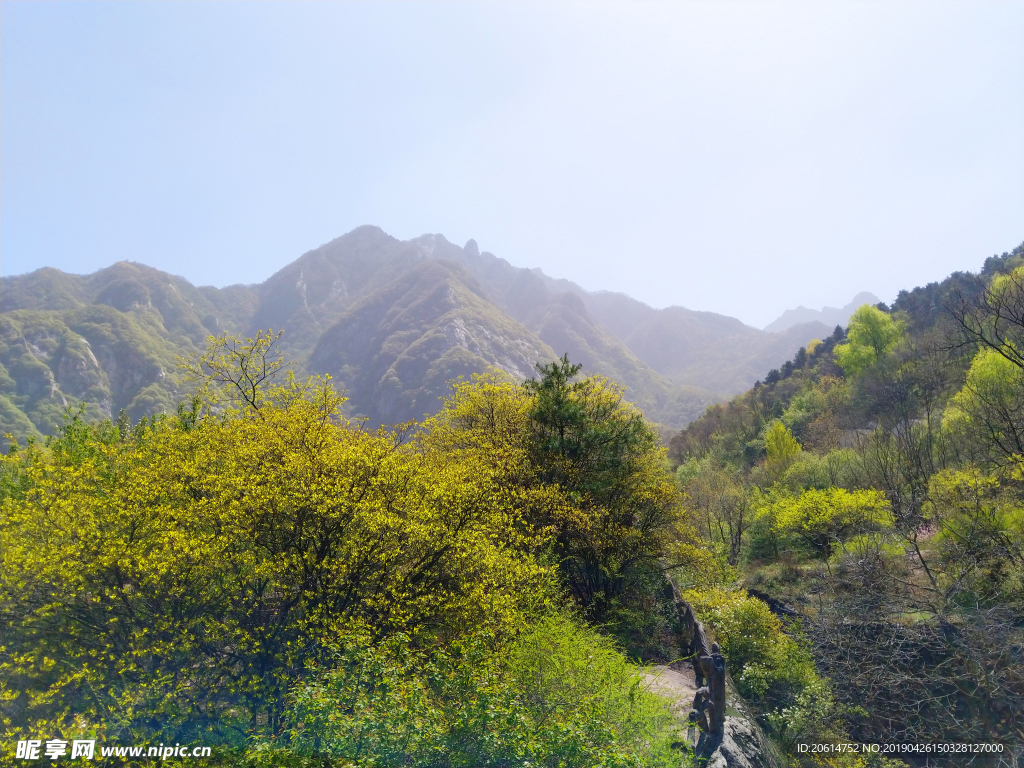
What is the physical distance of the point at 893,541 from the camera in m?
20.0

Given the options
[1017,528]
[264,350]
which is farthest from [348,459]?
[1017,528]

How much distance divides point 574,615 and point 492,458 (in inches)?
217

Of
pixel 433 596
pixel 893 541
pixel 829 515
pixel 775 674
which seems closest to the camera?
pixel 433 596

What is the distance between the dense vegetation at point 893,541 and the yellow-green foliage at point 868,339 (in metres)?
0.28

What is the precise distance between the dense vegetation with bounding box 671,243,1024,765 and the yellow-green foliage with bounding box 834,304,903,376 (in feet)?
0.91

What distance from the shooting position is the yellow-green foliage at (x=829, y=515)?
72.8 feet

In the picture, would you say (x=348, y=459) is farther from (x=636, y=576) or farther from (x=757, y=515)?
(x=757, y=515)

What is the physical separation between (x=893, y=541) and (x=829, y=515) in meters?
3.10

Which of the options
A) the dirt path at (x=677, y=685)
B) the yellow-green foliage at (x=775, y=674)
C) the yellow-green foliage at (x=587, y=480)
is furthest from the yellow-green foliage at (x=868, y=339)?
the dirt path at (x=677, y=685)

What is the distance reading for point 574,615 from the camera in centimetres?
1488

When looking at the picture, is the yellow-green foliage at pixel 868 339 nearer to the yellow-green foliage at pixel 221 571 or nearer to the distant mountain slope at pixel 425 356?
the yellow-green foliage at pixel 221 571

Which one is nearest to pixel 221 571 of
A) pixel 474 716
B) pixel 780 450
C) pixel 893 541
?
pixel 474 716

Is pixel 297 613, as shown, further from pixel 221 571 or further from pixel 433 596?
pixel 433 596

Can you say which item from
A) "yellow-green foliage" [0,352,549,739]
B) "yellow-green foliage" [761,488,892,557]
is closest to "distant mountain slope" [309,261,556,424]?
"yellow-green foliage" [761,488,892,557]
